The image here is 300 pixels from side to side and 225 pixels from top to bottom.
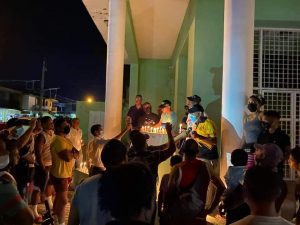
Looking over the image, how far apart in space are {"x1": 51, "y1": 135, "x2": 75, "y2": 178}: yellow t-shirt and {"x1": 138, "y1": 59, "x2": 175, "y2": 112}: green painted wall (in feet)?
54.9

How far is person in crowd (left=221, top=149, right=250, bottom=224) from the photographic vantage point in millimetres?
4172

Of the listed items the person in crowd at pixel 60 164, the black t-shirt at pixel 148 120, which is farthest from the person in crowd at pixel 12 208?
the black t-shirt at pixel 148 120

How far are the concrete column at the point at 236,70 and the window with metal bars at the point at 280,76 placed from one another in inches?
143

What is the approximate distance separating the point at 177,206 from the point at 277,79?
24.8 feet

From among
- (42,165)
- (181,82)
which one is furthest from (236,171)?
(181,82)

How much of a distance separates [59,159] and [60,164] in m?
0.09

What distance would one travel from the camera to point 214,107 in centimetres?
1054

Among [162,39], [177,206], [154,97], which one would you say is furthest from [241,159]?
[154,97]

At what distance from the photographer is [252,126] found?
6391mm

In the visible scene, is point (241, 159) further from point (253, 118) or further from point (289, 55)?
point (289, 55)

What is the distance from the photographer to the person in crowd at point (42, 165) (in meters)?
7.27

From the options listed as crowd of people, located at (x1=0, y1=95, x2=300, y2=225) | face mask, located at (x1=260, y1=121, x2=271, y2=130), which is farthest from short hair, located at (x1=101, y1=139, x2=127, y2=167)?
face mask, located at (x1=260, y1=121, x2=271, y2=130)

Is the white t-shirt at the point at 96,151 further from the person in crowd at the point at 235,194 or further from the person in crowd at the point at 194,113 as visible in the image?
the person in crowd at the point at 235,194

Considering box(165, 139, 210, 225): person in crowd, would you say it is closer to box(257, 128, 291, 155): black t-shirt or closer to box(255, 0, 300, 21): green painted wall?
box(257, 128, 291, 155): black t-shirt
